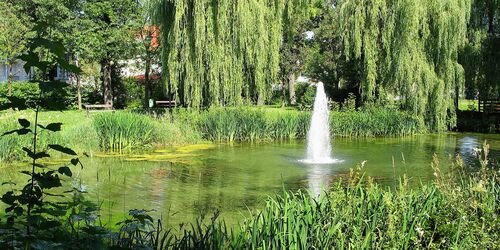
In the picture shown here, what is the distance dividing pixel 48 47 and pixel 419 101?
62.0ft

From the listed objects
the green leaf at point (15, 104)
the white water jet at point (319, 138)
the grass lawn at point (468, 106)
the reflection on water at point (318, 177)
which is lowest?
the reflection on water at point (318, 177)

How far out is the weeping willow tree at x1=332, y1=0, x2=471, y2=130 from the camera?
19.9m

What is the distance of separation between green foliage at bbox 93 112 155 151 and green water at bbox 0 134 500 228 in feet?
3.04

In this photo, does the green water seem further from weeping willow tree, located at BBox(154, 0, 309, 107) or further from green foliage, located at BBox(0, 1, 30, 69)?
green foliage, located at BBox(0, 1, 30, 69)

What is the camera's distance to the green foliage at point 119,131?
14203 millimetres

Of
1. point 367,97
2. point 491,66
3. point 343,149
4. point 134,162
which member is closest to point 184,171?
point 134,162

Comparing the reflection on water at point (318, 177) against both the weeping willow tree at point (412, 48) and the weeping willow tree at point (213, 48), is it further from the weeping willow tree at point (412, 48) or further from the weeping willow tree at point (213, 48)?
the weeping willow tree at point (412, 48)

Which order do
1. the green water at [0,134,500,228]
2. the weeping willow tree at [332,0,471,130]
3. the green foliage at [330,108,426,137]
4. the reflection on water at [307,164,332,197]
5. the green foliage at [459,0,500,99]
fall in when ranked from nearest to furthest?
the green water at [0,134,500,228], the reflection on water at [307,164,332,197], the green foliage at [330,108,426,137], the weeping willow tree at [332,0,471,130], the green foliage at [459,0,500,99]

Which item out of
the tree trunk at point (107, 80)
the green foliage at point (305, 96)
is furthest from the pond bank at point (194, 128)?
the tree trunk at point (107, 80)

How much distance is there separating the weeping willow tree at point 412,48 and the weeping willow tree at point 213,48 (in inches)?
187

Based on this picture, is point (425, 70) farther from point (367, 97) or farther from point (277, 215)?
point (277, 215)

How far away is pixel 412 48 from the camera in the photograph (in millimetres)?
20031

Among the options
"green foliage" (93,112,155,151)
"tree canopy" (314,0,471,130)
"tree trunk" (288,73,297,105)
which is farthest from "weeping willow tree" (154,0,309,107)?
"tree trunk" (288,73,297,105)

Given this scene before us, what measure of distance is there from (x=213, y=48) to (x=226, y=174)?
6.85 metres
